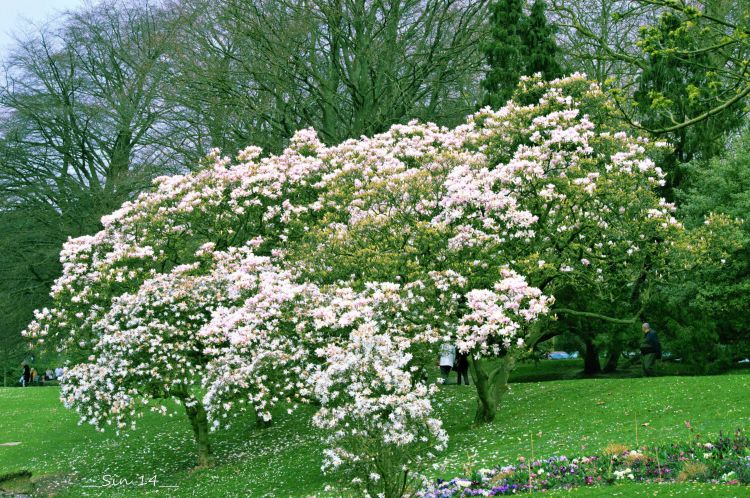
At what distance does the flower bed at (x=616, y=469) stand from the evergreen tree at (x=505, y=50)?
18.7 m

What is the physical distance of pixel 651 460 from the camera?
13328 mm

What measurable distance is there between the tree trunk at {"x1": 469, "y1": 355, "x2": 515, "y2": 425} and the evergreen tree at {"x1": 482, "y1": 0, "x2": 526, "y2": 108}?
42.1 feet

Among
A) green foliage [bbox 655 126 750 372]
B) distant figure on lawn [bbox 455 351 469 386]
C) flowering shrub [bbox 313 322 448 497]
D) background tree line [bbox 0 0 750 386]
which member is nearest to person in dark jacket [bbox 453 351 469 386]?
distant figure on lawn [bbox 455 351 469 386]

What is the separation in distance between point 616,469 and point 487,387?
7.19 metres

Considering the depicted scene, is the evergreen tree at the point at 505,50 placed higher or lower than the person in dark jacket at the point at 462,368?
higher

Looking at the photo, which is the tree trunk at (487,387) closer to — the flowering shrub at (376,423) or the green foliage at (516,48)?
the flowering shrub at (376,423)

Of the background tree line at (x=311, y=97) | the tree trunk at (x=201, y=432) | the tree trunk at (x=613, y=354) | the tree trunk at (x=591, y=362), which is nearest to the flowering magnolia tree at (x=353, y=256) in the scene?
the tree trunk at (x=201, y=432)

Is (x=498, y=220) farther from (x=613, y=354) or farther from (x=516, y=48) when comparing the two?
(x=613, y=354)

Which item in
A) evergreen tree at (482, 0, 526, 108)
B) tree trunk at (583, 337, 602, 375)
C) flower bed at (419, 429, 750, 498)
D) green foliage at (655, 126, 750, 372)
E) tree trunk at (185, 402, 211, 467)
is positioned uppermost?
evergreen tree at (482, 0, 526, 108)

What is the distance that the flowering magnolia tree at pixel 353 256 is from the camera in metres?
18.0

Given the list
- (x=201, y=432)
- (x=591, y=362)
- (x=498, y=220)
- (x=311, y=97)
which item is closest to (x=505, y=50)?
(x=311, y=97)

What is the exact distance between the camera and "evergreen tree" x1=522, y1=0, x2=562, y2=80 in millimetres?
31188

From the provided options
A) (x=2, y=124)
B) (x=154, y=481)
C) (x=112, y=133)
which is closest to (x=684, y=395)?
(x=154, y=481)

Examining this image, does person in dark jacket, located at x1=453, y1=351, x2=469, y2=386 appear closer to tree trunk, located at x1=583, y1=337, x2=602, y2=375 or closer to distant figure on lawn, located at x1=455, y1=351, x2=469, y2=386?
distant figure on lawn, located at x1=455, y1=351, x2=469, y2=386
